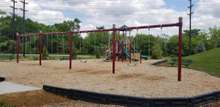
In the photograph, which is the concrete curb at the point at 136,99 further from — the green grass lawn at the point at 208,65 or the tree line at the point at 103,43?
the tree line at the point at 103,43

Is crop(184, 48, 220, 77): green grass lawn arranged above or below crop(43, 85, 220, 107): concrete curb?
above

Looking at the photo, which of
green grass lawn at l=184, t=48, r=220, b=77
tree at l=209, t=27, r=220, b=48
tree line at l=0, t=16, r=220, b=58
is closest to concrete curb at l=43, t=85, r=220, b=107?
green grass lawn at l=184, t=48, r=220, b=77

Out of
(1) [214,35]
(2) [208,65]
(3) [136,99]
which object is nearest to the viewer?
(3) [136,99]

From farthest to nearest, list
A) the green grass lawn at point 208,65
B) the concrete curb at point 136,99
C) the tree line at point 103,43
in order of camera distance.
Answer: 1. the tree line at point 103,43
2. the green grass lawn at point 208,65
3. the concrete curb at point 136,99

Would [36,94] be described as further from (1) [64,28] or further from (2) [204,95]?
(1) [64,28]

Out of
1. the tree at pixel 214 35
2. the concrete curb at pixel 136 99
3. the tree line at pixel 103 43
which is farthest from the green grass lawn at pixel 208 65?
the tree at pixel 214 35

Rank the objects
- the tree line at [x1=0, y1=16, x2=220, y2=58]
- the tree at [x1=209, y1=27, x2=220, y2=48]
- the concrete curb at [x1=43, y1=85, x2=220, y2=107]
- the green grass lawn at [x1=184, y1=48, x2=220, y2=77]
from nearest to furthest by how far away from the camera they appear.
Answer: the concrete curb at [x1=43, y1=85, x2=220, y2=107]
the green grass lawn at [x1=184, y1=48, x2=220, y2=77]
the tree line at [x1=0, y1=16, x2=220, y2=58]
the tree at [x1=209, y1=27, x2=220, y2=48]

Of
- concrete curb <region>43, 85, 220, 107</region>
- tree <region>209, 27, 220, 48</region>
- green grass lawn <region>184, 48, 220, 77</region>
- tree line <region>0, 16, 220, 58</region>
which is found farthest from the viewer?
tree <region>209, 27, 220, 48</region>

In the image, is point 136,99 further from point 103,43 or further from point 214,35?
point 214,35

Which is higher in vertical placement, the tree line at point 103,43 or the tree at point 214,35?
the tree at point 214,35

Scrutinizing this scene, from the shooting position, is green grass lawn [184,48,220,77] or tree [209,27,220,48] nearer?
green grass lawn [184,48,220,77]

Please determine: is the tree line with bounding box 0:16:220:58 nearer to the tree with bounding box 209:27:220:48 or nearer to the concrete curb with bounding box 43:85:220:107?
the tree with bounding box 209:27:220:48

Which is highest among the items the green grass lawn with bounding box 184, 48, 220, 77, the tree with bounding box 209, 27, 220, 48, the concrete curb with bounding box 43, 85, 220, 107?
the tree with bounding box 209, 27, 220, 48

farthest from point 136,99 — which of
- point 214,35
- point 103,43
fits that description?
point 214,35
